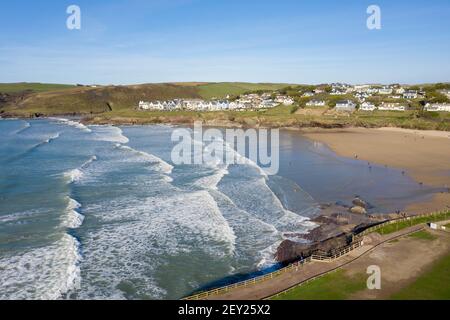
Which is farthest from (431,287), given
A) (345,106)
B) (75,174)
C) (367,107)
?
(367,107)

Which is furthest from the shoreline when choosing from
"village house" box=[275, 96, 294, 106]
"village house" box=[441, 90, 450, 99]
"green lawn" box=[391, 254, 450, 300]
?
"village house" box=[441, 90, 450, 99]

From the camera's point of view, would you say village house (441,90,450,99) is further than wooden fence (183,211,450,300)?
Yes

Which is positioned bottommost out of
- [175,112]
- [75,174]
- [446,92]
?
[75,174]

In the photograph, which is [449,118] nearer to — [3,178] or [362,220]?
[362,220]

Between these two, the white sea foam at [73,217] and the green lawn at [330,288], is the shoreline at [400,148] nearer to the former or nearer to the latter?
the green lawn at [330,288]

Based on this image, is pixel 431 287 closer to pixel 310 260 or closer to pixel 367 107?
pixel 310 260

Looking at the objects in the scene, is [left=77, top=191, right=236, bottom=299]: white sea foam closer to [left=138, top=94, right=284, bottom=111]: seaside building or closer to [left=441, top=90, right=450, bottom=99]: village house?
[left=138, top=94, right=284, bottom=111]: seaside building

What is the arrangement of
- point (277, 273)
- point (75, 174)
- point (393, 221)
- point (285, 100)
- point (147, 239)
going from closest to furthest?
point (277, 273) → point (147, 239) → point (393, 221) → point (75, 174) → point (285, 100)
